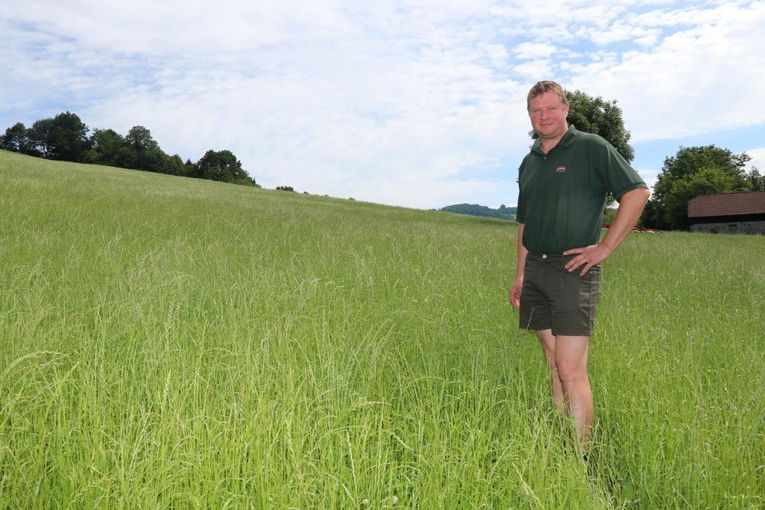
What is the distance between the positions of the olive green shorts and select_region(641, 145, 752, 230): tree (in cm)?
6508

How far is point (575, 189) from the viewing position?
11.2ft

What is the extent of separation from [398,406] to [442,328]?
138 cm

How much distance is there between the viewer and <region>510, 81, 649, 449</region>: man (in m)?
3.28

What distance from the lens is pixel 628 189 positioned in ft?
10.6

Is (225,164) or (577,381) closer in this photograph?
(577,381)

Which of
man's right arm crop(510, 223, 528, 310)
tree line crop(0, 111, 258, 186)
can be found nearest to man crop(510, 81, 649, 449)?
man's right arm crop(510, 223, 528, 310)

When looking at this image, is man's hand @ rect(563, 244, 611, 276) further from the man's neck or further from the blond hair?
the blond hair

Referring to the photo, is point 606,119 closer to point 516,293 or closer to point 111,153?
point 516,293

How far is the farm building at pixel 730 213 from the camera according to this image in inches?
1912

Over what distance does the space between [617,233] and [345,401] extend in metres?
1.86

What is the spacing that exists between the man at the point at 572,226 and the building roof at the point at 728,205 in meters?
54.6

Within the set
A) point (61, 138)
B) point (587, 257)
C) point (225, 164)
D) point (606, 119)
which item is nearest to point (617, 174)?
point (587, 257)

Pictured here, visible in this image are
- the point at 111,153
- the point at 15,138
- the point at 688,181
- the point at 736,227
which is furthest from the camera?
the point at 15,138

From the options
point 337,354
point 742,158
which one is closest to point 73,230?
point 337,354
